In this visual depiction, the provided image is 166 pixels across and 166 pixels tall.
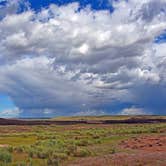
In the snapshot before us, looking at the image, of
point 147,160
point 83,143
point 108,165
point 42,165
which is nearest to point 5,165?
point 42,165

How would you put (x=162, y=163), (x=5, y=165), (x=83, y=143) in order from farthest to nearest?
(x=83, y=143) < (x=5, y=165) < (x=162, y=163)

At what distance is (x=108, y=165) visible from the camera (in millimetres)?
29750

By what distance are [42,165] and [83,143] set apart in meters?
24.3

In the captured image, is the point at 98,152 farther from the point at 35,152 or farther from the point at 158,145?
the point at 158,145

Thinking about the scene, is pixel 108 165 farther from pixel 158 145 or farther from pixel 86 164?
pixel 158 145

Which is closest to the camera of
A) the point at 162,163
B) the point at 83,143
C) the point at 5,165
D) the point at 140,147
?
the point at 162,163

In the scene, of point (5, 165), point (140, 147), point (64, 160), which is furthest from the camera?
point (140, 147)

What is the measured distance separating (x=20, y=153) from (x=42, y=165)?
11357 millimetres

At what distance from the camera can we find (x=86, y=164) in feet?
102

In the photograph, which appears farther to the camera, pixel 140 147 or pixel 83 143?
pixel 83 143

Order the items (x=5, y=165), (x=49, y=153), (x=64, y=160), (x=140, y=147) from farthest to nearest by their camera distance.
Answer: (x=140, y=147) → (x=49, y=153) → (x=64, y=160) → (x=5, y=165)

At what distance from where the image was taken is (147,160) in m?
30.5

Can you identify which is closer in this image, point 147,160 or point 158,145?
point 147,160

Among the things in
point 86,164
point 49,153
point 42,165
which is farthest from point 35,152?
point 86,164
